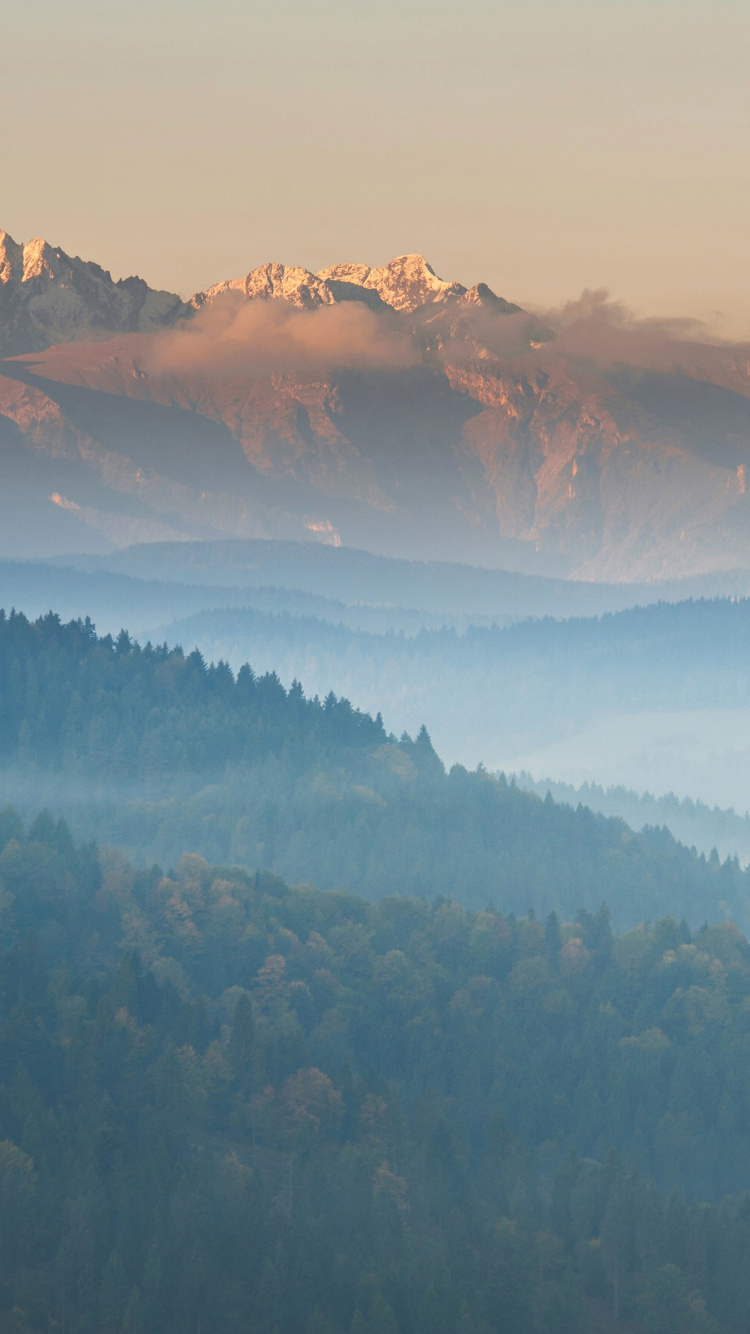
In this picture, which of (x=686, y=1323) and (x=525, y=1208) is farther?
(x=525, y=1208)

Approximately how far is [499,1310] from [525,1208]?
1987 centimetres

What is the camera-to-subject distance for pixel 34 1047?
19812cm

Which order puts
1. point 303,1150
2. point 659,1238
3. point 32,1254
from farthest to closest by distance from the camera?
point 303,1150
point 659,1238
point 32,1254

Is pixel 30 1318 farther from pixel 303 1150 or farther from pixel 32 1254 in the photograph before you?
pixel 303 1150

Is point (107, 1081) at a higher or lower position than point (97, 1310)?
higher

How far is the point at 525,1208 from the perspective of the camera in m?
185

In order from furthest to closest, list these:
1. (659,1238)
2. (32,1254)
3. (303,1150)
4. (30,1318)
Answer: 1. (303,1150)
2. (659,1238)
3. (32,1254)
4. (30,1318)

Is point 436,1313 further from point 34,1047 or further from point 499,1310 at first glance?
point 34,1047

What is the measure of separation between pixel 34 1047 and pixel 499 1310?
61147 millimetres

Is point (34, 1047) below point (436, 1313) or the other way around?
the other way around

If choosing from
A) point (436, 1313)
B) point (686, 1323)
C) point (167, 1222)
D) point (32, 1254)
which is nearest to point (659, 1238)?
point (686, 1323)

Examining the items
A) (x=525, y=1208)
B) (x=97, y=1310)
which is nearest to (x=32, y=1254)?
(x=97, y=1310)

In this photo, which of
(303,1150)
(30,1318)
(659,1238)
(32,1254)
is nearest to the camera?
(30,1318)

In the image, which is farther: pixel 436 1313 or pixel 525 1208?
pixel 525 1208
